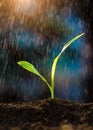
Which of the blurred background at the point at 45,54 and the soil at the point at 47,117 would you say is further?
the blurred background at the point at 45,54

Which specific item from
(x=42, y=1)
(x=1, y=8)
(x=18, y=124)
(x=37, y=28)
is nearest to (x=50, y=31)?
(x=37, y=28)

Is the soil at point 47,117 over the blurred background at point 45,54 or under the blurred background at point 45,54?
under

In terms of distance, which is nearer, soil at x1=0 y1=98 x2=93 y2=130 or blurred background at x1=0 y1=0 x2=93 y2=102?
soil at x1=0 y1=98 x2=93 y2=130

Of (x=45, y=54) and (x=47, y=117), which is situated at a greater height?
(x=45, y=54)

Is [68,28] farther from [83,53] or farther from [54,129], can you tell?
[54,129]
